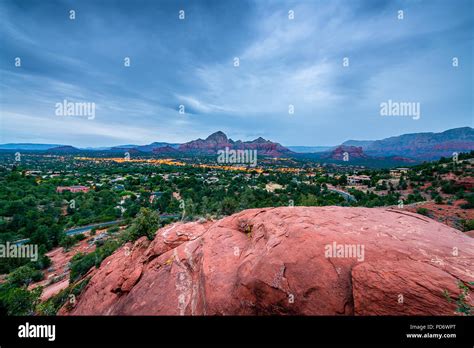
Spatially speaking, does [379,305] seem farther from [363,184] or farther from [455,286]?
[363,184]

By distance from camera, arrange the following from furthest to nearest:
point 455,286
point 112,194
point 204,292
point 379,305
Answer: point 112,194
point 204,292
point 379,305
point 455,286

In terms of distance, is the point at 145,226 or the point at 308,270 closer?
the point at 308,270

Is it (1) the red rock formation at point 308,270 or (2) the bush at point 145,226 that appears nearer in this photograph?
(1) the red rock formation at point 308,270

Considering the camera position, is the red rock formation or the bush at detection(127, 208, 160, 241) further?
the bush at detection(127, 208, 160, 241)

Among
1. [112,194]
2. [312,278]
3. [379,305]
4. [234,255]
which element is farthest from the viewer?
[112,194]

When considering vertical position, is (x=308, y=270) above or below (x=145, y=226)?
above
